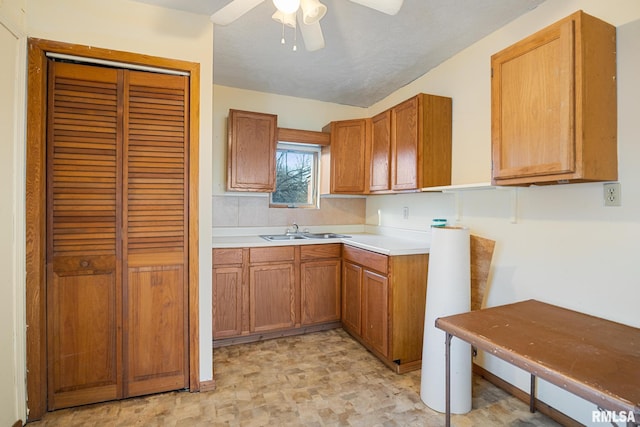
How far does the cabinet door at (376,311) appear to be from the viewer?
233cm

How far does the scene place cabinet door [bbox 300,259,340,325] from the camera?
292 cm

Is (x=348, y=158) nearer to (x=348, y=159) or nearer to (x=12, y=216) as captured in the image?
(x=348, y=159)

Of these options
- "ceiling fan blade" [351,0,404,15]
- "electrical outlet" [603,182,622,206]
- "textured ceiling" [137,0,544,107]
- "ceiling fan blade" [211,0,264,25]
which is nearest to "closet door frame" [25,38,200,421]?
"textured ceiling" [137,0,544,107]

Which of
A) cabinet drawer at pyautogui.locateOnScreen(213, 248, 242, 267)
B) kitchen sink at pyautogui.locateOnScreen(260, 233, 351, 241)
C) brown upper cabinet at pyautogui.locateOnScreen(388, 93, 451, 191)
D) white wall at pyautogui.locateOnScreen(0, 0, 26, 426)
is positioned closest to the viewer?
white wall at pyautogui.locateOnScreen(0, 0, 26, 426)

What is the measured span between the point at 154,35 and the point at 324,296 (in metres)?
2.44

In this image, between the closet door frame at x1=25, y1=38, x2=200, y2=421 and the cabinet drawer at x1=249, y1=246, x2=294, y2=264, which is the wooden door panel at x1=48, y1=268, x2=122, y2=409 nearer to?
the closet door frame at x1=25, y1=38, x2=200, y2=421

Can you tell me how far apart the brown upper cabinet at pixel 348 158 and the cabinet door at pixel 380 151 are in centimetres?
12

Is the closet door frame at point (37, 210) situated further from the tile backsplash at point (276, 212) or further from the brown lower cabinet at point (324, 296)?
the tile backsplash at point (276, 212)

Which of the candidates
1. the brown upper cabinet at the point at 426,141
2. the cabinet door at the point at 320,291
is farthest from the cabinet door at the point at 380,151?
the cabinet door at the point at 320,291

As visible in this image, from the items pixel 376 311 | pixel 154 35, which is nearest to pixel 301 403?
pixel 376 311

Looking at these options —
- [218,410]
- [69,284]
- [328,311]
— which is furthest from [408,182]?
[69,284]

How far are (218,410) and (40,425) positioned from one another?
949mm

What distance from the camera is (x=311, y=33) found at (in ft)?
5.33

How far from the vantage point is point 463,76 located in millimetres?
2402
